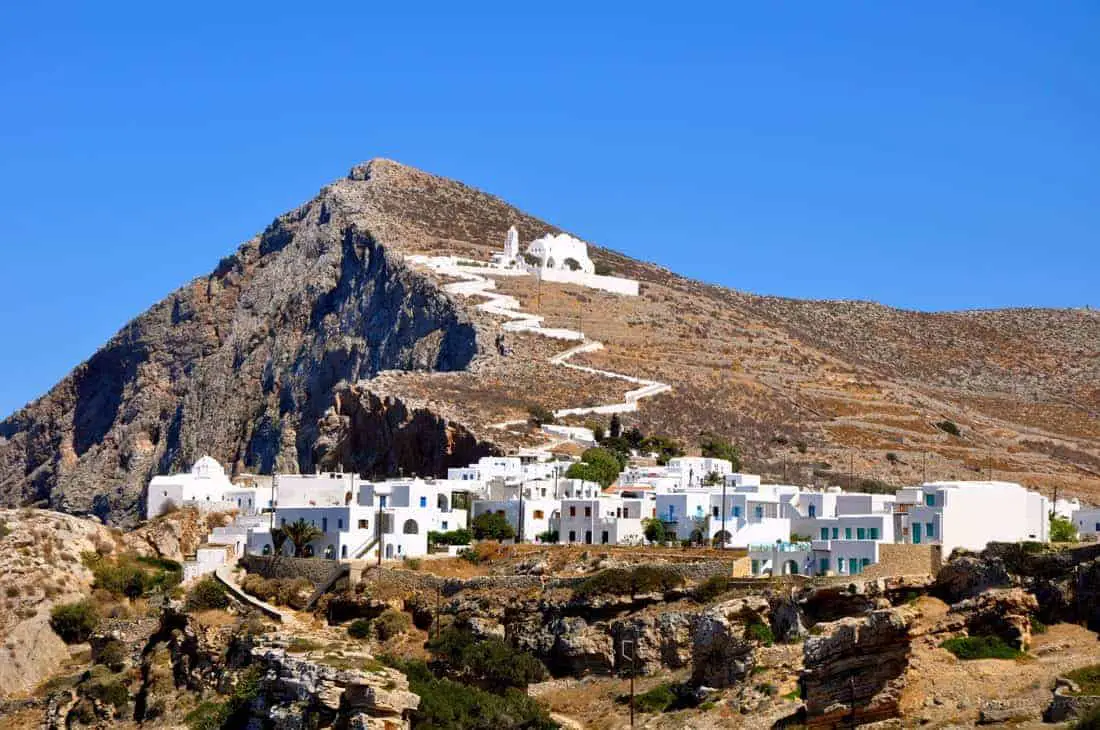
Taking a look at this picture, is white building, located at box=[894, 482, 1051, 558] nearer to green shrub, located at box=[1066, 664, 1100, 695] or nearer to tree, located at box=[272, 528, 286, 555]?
green shrub, located at box=[1066, 664, 1100, 695]

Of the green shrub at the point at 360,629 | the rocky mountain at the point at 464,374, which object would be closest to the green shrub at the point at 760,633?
the green shrub at the point at 360,629

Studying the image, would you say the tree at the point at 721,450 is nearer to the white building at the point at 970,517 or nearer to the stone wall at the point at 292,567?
the stone wall at the point at 292,567

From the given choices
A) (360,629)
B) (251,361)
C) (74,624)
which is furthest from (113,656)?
(251,361)

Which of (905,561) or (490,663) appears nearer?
(905,561)

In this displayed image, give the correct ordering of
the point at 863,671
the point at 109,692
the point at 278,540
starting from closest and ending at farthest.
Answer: the point at 863,671 < the point at 109,692 < the point at 278,540

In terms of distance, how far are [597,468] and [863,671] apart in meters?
38.1

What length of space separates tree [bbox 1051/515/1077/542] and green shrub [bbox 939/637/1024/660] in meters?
17.6

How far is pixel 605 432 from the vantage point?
91.8 meters

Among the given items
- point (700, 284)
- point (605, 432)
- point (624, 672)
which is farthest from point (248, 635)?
point (700, 284)

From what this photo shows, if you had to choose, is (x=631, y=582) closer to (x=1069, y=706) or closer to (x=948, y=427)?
(x=1069, y=706)

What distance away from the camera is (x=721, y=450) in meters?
90.7

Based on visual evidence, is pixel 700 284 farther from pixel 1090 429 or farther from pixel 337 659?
pixel 337 659

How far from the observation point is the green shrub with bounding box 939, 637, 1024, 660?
3928 cm

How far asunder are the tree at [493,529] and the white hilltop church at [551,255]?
68.2 metres
